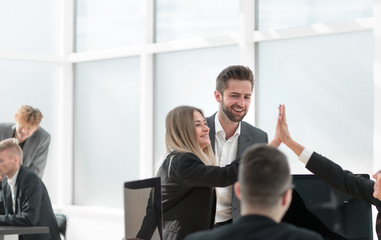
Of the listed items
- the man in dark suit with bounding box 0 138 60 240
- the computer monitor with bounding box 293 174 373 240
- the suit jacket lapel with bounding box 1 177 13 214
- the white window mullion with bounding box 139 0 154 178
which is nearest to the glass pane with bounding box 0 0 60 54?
the white window mullion with bounding box 139 0 154 178

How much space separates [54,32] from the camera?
732cm

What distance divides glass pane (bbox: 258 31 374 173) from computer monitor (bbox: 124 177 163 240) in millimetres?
2396

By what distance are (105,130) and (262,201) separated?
18.1 feet

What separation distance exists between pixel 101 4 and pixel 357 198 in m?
4.91

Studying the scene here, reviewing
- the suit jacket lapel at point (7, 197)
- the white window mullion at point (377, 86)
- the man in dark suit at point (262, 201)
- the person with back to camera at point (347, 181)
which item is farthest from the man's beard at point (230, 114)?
the suit jacket lapel at point (7, 197)

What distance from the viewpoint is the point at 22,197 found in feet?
15.1

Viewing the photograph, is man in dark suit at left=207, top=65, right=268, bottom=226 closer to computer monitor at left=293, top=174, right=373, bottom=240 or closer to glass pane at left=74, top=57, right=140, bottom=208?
computer monitor at left=293, top=174, right=373, bottom=240

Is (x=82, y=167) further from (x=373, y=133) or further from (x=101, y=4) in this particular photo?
(x=373, y=133)

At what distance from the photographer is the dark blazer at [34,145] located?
6.13 m

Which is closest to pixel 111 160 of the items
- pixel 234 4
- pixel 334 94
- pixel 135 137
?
pixel 135 137

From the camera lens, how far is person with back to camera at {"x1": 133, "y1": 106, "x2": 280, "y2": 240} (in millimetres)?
2934

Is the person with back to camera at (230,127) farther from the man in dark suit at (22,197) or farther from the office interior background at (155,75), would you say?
the man in dark suit at (22,197)

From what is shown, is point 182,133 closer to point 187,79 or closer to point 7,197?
point 7,197

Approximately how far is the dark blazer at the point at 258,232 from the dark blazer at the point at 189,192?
1287 millimetres
